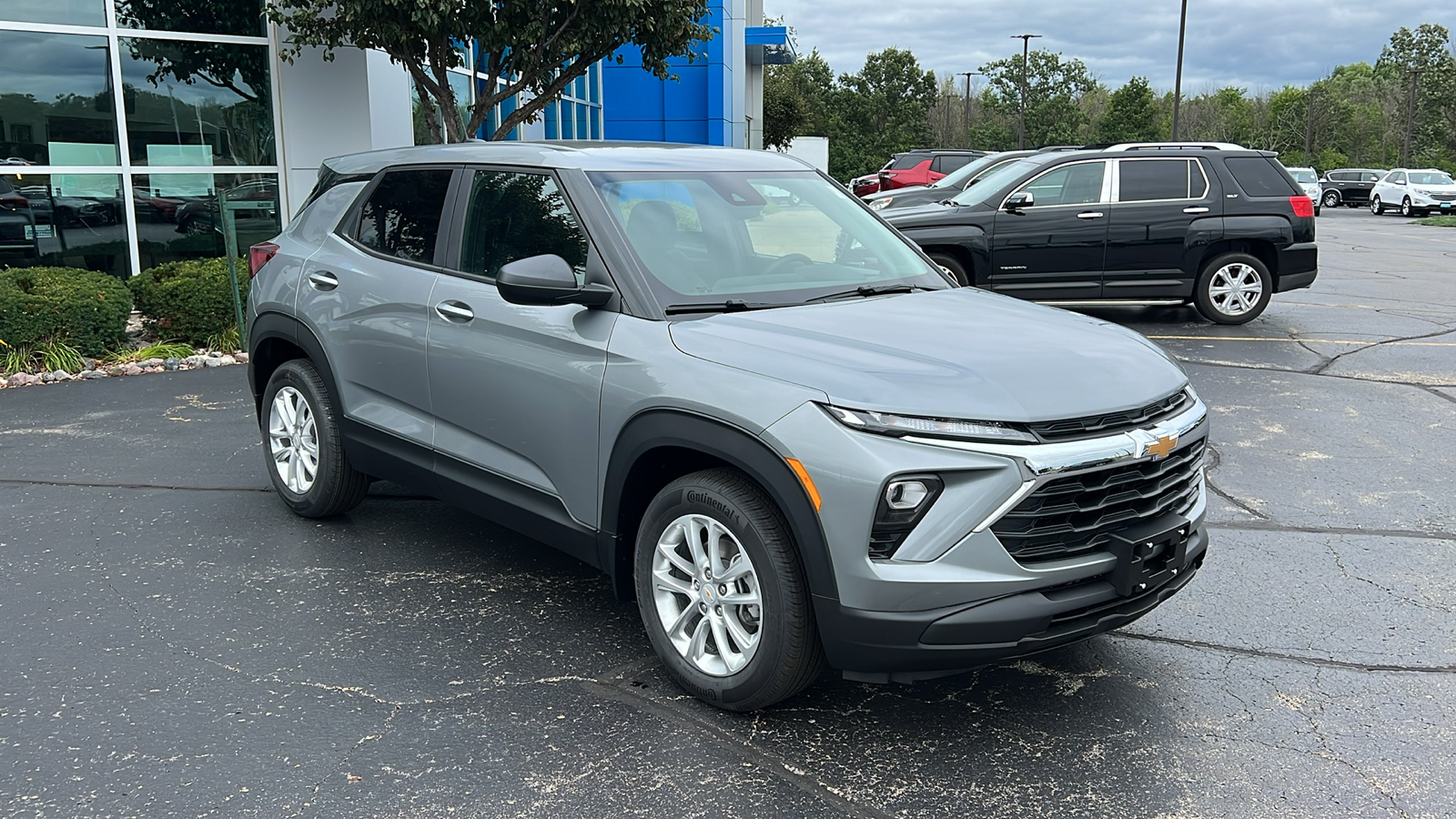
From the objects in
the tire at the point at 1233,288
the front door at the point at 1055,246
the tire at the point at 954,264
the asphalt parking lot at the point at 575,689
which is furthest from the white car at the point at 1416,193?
the asphalt parking lot at the point at 575,689

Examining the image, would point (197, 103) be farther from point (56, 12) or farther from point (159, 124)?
point (56, 12)

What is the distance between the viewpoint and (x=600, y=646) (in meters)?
4.16

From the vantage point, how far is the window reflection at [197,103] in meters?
12.3

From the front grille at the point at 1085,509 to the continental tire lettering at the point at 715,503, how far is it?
0.73 meters

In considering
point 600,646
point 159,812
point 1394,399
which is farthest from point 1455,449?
point 159,812

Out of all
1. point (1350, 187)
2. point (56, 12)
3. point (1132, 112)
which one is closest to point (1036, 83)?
point (1132, 112)

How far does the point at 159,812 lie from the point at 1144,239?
10761 mm

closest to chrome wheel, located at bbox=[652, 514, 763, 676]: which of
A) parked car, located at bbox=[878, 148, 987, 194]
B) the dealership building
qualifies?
the dealership building

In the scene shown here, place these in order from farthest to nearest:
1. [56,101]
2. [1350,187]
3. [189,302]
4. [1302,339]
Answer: [1350,187], [56,101], [1302,339], [189,302]

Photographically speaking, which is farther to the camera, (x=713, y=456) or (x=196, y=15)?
(x=196, y=15)

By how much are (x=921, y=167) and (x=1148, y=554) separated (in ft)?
83.5

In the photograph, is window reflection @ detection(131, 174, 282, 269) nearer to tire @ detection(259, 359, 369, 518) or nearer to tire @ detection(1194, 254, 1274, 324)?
tire @ detection(259, 359, 369, 518)

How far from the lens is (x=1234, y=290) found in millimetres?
12078

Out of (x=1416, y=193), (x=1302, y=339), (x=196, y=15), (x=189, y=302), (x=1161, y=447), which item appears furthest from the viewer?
(x=1416, y=193)
